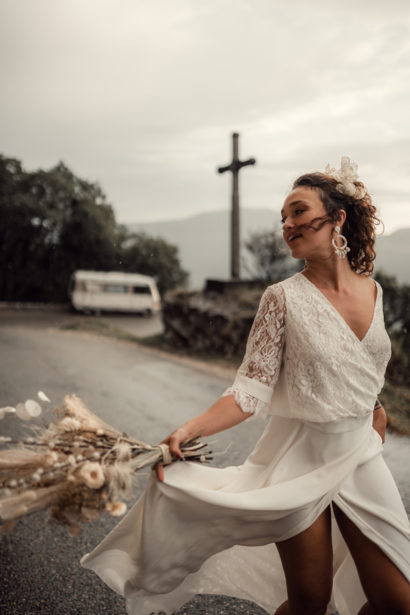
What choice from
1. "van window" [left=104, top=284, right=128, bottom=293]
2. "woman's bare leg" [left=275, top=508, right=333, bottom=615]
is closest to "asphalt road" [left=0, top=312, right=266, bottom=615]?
"woman's bare leg" [left=275, top=508, right=333, bottom=615]

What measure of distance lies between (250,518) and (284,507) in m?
0.12

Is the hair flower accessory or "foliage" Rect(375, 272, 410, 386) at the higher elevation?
the hair flower accessory

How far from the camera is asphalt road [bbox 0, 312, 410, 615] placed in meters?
2.46

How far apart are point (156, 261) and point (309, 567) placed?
2385 cm

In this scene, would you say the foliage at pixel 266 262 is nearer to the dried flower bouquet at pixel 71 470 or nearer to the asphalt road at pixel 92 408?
the asphalt road at pixel 92 408

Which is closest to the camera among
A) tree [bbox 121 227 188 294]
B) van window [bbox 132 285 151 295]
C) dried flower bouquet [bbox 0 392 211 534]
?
dried flower bouquet [bbox 0 392 211 534]

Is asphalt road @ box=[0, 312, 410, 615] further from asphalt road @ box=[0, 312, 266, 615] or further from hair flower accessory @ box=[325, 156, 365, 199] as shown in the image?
hair flower accessory @ box=[325, 156, 365, 199]

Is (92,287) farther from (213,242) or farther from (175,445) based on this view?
(213,242)

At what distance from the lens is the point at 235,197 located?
959cm

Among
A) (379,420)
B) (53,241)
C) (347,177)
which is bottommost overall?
(379,420)

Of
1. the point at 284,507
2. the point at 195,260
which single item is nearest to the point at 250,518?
the point at 284,507

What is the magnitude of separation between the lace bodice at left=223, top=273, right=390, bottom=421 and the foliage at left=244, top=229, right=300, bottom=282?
478 inches

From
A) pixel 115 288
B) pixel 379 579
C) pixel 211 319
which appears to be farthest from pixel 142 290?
pixel 379 579

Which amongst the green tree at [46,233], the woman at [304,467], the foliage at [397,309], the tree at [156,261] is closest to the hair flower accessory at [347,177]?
the woman at [304,467]
